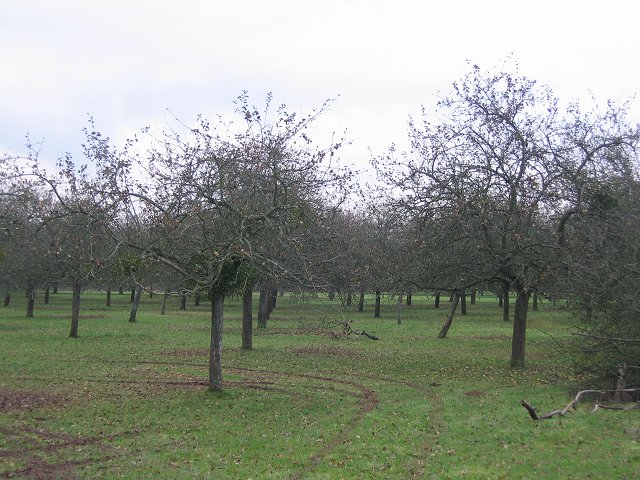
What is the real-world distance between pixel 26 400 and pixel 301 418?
6.03 m

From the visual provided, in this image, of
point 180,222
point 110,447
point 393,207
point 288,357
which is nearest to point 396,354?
point 288,357

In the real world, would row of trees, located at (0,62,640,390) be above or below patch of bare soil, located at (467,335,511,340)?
above

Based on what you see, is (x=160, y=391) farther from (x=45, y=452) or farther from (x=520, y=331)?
(x=520, y=331)

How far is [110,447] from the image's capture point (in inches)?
372

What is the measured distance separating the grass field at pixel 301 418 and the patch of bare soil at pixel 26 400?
0.04 meters

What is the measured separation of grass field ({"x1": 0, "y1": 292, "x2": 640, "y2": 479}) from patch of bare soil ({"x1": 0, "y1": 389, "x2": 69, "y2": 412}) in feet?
0.13

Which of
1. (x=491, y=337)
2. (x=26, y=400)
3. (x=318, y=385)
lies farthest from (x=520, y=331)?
(x=26, y=400)

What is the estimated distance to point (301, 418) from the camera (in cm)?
1152

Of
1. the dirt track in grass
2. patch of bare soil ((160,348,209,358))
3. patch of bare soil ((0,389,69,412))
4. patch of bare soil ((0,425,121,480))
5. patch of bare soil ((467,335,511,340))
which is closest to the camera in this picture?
patch of bare soil ((0,425,121,480))

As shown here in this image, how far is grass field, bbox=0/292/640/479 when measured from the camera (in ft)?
27.5

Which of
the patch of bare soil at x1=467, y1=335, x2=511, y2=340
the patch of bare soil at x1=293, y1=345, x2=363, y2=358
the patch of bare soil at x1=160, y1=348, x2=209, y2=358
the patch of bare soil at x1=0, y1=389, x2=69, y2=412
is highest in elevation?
the patch of bare soil at x1=467, y1=335, x2=511, y2=340

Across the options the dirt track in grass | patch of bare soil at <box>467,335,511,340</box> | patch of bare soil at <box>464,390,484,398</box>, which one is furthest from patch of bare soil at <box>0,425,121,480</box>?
patch of bare soil at <box>467,335,511,340</box>

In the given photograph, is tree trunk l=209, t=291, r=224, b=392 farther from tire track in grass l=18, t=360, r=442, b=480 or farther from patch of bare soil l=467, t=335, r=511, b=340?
patch of bare soil l=467, t=335, r=511, b=340

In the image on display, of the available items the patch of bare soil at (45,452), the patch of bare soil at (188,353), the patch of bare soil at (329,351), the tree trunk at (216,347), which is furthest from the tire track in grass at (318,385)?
the patch of bare soil at (329,351)
